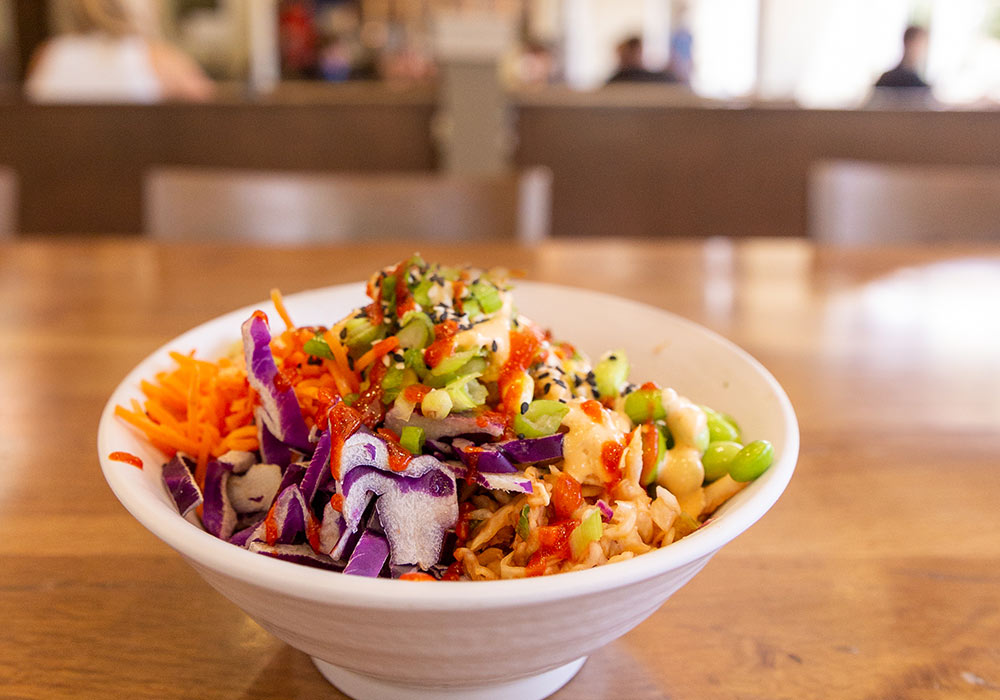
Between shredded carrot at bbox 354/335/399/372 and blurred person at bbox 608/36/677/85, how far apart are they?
581 centimetres

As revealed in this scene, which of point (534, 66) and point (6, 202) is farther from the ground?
point (534, 66)

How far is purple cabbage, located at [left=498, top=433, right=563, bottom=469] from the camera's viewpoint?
642mm

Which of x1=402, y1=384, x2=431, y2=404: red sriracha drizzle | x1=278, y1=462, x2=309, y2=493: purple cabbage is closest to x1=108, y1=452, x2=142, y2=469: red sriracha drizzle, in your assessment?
x1=278, y1=462, x2=309, y2=493: purple cabbage

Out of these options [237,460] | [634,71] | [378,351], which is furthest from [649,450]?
[634,71]

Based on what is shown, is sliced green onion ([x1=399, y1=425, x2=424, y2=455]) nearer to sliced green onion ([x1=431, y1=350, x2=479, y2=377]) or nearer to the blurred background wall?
sliced green onion ([x1=431, y1=350, x2=479, y2=377])

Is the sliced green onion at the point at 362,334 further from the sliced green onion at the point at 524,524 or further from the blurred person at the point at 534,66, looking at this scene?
the blurred person at the point at 534,66

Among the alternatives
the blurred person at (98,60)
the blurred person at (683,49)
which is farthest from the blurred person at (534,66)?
the blurred person at (98,60)

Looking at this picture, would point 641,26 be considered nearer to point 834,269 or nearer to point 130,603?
point 834,269

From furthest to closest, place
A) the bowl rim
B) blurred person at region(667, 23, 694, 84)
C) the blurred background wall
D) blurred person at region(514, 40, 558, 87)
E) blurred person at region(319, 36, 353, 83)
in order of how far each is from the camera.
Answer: blurred person at region(667, 23, 694, 84) < blurred person at region(514, 40, 558, 87) < blurred person at region(319, 36, 353, 83) < the blurred background wall < the bowl rim

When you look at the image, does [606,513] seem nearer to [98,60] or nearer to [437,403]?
[437,403]

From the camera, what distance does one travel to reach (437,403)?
2.04 feet

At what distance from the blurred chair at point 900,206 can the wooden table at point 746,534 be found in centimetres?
A: 58

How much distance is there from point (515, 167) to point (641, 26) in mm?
8035

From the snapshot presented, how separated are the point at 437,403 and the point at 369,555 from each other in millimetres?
119
